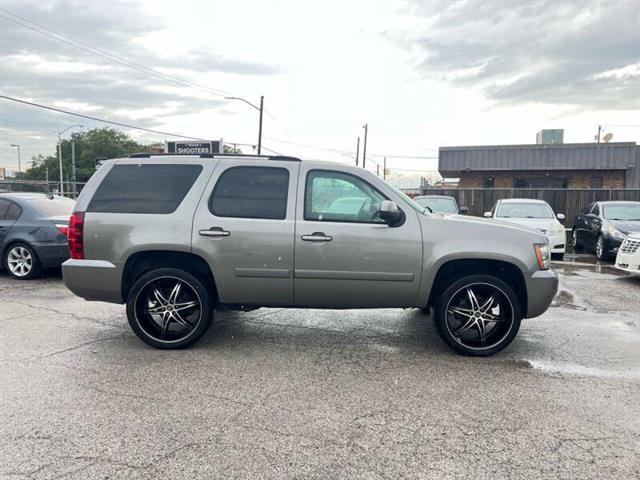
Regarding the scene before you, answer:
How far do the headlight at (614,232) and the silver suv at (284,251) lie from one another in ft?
25.3

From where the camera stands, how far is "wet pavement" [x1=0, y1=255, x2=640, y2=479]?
2.79 m

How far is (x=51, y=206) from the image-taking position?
8.76m

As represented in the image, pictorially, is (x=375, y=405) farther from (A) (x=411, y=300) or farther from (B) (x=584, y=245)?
(B) (x=584, y=245)

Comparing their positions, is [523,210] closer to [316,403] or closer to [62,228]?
[316,403]

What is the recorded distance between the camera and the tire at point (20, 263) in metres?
8.27

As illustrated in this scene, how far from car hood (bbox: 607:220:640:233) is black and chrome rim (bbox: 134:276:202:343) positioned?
34.1 ft

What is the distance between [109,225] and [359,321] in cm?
310

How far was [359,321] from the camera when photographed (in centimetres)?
591

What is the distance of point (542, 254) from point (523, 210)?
819 cm

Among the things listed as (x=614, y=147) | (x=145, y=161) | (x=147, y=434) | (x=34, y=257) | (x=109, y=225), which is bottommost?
(x=147, y=434)

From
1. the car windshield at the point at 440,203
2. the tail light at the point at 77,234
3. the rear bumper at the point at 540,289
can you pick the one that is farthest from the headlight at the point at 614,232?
the tail light at the point at 77,234

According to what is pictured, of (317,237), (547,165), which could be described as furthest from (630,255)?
(547,165)

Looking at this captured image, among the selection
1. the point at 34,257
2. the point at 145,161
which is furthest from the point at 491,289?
the point at 34,257

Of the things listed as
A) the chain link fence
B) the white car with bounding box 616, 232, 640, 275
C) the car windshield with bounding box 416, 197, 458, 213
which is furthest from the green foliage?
the white car with bounding box 616, 232, 640, 275
